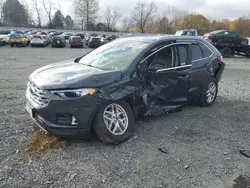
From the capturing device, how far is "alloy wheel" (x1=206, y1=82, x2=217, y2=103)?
567 cm

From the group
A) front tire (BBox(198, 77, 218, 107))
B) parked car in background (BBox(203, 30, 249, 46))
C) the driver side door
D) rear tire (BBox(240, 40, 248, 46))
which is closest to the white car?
parked car in background (BBox(203, 30, 249, 46))

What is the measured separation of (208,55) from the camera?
564 cm

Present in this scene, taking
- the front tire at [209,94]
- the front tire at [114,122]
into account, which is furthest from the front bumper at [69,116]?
the front tire at [209,94]

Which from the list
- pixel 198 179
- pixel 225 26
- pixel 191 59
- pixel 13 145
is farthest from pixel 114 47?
pixel 225 26

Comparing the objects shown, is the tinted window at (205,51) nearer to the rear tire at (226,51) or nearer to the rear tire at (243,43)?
the rear tire at (226,51)

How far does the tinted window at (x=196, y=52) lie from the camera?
5215 millimetres

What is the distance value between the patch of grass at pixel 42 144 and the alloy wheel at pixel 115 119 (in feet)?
2.47

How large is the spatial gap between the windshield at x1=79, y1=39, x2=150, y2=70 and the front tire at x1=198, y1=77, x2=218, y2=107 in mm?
1995

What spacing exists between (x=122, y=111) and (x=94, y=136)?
2.04 feet

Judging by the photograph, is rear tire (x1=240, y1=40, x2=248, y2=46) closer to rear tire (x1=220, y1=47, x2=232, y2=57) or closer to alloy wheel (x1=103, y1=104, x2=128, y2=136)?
rear tire (x1=220, y1=47, x2=232, y2=57)

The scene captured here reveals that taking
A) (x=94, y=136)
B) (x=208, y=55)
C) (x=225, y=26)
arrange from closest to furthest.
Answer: (x=94, y=136)
(x=208, y=55)
(x=225, y=26)

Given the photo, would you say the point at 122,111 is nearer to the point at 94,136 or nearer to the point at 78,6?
the point at 94,136

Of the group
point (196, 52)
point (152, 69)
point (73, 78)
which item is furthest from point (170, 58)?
point (73, 78)

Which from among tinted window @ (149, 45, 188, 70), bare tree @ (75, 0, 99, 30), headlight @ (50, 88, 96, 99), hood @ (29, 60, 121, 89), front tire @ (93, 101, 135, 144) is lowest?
front tire @ (93, 101, 135, 144)
